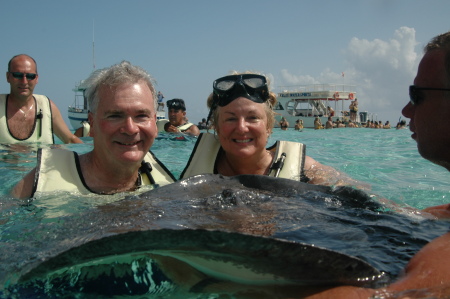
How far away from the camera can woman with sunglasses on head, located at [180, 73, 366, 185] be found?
13.0 ft

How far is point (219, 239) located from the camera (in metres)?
1.58

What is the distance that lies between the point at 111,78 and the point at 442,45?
105 inches

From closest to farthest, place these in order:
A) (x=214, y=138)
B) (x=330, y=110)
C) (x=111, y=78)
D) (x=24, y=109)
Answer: (x=111, y=78), (x=214, y=138), (x=24, y=109), (x=330, y=110)

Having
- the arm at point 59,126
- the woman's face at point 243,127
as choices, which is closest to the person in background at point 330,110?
the arm at point 59,126

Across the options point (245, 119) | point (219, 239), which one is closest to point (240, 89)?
point (245, 119)

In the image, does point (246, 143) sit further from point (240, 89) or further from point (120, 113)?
point (120, 113)

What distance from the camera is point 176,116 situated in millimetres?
12531

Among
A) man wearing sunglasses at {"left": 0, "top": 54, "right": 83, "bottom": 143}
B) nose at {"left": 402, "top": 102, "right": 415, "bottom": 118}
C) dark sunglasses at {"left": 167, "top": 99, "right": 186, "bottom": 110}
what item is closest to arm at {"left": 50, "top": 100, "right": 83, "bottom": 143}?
man wearing sunglasses at {"left": 0, "top": 54, "right": 83, "bottom": 143}

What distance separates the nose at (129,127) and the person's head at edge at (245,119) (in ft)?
3.29

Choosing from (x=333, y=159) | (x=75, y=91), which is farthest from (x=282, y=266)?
(x=75, y=91)

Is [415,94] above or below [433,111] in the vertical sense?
above

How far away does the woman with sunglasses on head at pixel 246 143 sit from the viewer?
3963 millimetres

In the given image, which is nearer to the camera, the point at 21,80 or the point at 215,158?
the point at 215,158

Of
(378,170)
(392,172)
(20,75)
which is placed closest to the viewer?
(20,75)
